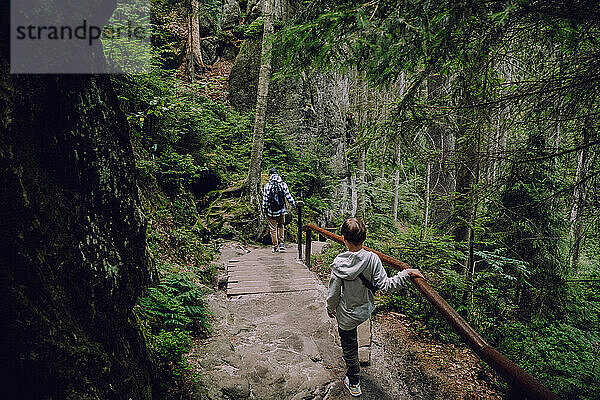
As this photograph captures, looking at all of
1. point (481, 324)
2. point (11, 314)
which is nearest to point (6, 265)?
point (11, 314)

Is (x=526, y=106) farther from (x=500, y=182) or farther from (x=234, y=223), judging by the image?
(x=234, y=223)

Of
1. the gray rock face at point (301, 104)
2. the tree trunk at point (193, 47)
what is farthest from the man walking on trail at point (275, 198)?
the tree trunk at point (193, 47)

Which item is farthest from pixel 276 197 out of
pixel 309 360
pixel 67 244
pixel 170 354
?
pixel 67 244

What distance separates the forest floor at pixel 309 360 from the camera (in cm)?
342

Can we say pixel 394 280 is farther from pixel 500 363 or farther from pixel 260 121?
pixel 260 121

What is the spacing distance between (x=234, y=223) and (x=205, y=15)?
16128 mm

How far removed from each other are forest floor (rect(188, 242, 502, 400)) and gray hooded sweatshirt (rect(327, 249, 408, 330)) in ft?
3.22

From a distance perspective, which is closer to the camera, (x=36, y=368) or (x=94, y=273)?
(x=36, y=368)

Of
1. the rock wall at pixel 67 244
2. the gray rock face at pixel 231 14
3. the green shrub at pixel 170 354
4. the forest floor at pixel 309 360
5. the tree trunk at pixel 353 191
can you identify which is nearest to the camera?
the rock wall at pixel 67 244

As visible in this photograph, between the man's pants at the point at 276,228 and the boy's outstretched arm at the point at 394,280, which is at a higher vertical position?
the boy's outstretched arm at the point at 394,280

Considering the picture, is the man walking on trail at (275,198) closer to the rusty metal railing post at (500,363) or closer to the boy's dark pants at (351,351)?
the boy's dark pants at (351,351)

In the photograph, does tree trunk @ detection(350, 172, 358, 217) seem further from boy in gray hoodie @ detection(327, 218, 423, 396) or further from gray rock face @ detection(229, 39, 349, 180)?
boy in gray hoodie @ detection(327, 218, 423, 396)

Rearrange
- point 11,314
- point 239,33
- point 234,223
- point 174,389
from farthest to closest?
point 239,33, point 234,223, point 174,389, point 11,314

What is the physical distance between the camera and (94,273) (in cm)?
207
